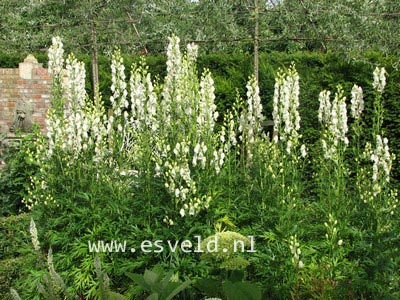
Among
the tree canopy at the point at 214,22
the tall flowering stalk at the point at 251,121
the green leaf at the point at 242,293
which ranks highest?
the tree canopy at the point at 214,22

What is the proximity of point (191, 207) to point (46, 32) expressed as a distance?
7471 mm

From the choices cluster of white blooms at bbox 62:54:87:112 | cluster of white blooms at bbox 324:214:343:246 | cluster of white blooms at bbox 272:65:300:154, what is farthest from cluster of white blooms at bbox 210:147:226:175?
cluster of white blooms at bbox 62:54:87:112

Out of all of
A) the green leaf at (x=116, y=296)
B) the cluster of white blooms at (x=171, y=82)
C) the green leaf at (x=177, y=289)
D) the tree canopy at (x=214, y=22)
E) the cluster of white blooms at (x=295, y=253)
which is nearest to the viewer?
the green leaf at (x=177, y=289)

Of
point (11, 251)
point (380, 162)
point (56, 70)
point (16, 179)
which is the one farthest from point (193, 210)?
point (16, 179)

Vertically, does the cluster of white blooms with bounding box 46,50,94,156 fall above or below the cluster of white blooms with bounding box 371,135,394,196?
above

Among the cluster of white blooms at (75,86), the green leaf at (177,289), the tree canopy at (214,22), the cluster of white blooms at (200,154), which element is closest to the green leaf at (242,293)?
the green leaf at (177,289)

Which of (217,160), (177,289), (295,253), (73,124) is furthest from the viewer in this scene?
(73,124)

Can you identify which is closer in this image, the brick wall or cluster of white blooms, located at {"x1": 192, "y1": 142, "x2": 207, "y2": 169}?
cluster of white blooms, located at {"x1": 192, "y1": 142, "x2": 207, "y2": 169}

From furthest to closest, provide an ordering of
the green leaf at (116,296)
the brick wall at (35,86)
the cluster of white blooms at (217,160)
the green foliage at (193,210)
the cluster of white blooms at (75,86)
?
the brick wall at (35,86) → the cluster of white blooms at (75,86) → the cluster of white blooms at (217,160) → the green foliage at (193,210) → the green leaf at (116,296)

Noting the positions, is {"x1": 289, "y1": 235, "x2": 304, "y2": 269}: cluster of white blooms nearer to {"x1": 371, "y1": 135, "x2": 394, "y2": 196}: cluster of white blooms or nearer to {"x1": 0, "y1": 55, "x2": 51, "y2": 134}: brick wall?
{"x1": 371, "y1": 135, "x2": 394, "y2": 196}: cluster of white blooms

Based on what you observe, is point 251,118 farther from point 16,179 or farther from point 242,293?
point 16,179

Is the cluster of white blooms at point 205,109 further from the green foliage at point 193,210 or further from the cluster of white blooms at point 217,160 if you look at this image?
the cluster of white blooms at point 217,160

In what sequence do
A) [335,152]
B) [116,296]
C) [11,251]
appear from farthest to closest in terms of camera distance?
[11,251] < [335,152] < [116,296]

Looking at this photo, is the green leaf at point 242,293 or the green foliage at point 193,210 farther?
the green foliage at point 193,210
